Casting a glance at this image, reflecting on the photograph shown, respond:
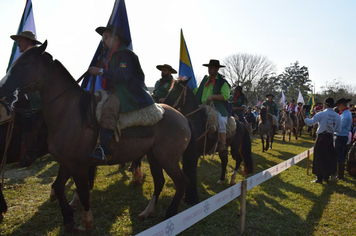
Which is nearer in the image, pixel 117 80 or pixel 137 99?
pixel 117 80

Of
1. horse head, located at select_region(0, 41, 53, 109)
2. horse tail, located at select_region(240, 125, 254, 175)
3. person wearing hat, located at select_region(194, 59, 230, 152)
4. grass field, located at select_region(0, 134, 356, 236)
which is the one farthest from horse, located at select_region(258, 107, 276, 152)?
horse head, located at select_region(0, 41, 53, 109)

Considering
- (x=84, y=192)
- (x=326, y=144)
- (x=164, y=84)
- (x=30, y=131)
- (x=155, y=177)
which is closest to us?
(x=84, y=192)

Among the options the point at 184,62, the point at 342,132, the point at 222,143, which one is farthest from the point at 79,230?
the point at 342,132

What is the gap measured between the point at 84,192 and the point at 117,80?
1.71m

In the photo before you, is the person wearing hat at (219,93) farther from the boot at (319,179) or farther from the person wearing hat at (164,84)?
the boot at (319,179)

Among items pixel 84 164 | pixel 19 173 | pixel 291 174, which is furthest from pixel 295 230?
pixel 19 173

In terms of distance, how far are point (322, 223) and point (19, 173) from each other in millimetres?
7648

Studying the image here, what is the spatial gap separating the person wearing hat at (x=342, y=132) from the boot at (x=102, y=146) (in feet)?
22.7

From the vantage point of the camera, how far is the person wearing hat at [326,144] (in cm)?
688

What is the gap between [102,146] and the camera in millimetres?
3312

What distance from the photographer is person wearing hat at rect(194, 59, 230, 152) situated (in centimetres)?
573

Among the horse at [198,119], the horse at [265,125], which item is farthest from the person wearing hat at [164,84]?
the horse at [265,125]

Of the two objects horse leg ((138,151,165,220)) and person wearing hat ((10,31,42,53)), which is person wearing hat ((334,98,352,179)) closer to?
horse leg ((138,151,165,220))

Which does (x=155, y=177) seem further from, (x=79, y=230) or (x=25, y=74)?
(x=25, y=74)
